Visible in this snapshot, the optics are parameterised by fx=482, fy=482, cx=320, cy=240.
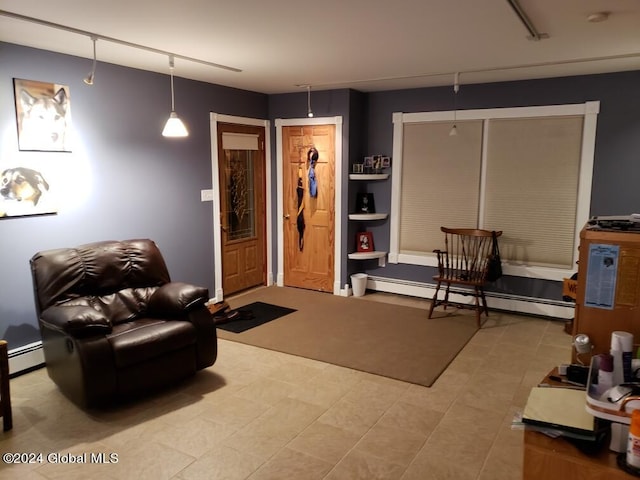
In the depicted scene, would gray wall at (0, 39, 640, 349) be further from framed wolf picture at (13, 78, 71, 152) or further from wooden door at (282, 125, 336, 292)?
wooden door at (282, 125, 336, 292)

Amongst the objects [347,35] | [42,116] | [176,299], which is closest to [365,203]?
[347,35]

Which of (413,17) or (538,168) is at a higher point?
(413,17)

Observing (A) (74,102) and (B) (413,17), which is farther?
(A) (74,102)

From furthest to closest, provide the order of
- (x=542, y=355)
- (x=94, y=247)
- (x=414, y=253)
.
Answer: (x=414, y=253) < (x=542, y=355) < (x=94, y=247)

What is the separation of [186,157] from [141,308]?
184 centimetres

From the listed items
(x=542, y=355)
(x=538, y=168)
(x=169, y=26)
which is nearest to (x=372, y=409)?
(x=542, y=355)

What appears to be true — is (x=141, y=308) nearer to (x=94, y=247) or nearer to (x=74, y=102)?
(x=94, y=247)

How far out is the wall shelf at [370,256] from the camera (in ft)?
18.7

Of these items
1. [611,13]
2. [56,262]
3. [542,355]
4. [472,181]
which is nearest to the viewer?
[611,13]

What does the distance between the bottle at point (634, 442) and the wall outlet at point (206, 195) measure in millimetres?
4463

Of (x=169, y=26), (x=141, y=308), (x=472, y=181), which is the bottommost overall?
(x=141, y=308)

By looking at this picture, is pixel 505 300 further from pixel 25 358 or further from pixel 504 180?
pixel 25 358

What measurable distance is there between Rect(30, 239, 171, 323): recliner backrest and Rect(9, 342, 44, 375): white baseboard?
533 mm

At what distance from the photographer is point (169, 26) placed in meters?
3.08
